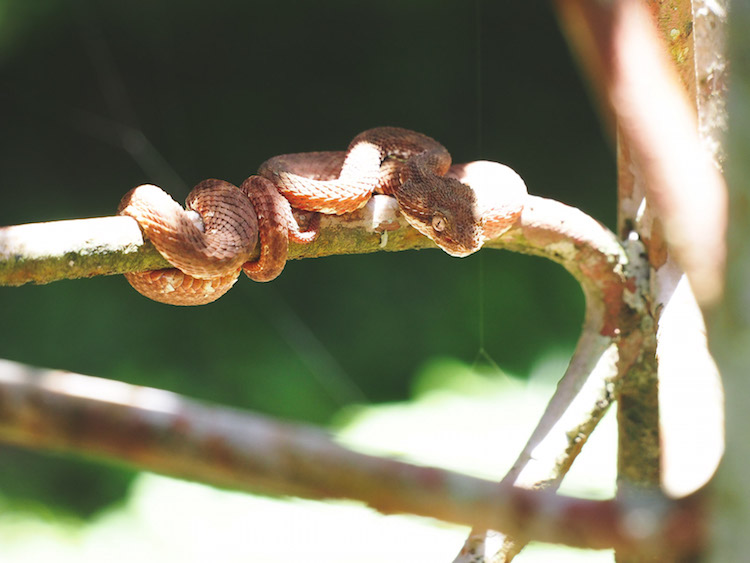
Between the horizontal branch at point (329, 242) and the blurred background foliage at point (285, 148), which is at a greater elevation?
the blurred background foliage at point (285, 148)

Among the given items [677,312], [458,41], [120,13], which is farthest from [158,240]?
[458,41]

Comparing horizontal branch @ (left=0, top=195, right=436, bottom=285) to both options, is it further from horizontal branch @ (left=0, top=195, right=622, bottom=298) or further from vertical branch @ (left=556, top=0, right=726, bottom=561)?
vertical branch @ (left=556, top=0, right=726, bottom=561)

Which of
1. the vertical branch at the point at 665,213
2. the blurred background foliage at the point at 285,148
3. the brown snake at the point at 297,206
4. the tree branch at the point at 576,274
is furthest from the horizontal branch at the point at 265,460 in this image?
the blurred background foliage at the point at 285,148

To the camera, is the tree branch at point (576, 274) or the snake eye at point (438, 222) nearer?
the tree branch at point (576, 274)

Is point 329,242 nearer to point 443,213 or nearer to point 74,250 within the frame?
point 443,213

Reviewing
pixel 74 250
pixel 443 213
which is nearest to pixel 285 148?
pixel 443 213

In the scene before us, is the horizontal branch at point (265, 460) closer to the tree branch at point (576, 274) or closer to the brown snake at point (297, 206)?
the brown snake at point (297, 206)

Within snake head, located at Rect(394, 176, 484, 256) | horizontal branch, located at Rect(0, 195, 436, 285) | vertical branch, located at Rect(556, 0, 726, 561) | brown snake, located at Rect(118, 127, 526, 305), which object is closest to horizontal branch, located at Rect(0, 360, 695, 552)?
vertical branch, located at Rect(556, 0, 726, 561)
